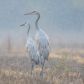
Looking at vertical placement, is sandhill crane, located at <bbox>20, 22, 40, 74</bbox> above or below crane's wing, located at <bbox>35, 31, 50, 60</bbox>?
below

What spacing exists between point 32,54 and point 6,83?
7.10 ft

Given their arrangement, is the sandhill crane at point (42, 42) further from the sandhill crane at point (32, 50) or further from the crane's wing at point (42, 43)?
the sandhill crane at point (32, 50)

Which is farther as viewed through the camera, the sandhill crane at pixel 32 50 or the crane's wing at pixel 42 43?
the sandhill crane at pixel 32 50

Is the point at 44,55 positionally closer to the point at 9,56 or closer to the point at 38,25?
the point at 38,25

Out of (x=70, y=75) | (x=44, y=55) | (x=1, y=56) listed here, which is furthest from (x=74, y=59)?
(x=1, y=56)

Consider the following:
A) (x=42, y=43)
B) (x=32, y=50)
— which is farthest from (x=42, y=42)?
(x=32, y=50)

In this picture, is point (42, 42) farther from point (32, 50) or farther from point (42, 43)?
point (32, 50)

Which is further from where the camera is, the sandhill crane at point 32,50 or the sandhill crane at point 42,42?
the sandhill crane at point 32,50

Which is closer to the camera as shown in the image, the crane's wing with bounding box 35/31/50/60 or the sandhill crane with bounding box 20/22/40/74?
the crane's wing with bounding box 35/31/50/60

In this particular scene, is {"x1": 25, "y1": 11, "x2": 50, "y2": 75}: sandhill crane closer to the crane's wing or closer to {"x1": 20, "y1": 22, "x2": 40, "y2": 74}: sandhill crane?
the crane's wing

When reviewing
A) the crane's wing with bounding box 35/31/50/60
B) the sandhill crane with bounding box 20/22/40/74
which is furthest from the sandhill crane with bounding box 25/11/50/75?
the sandhill crane with bounding box 20/22/40/74

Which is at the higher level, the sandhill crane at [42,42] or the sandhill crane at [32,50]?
the sandhill crane at [42,42]

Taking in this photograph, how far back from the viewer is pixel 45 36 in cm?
706

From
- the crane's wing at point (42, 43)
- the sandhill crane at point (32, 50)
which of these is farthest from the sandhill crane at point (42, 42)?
the sandhill crane at point (32, 50)
